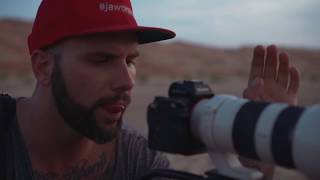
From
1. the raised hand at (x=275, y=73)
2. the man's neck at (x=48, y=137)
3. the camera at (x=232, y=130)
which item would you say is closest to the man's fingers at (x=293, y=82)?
the raised hand at (x=275, y=73)

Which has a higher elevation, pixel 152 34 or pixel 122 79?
pixel 152 34

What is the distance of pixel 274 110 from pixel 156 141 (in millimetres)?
513

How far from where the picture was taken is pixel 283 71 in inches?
97.7

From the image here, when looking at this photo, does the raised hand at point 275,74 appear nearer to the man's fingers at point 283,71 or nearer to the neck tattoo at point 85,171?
the man's fingers at point 283,71

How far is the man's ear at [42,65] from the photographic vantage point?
8.96ft

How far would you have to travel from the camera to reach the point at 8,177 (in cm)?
253

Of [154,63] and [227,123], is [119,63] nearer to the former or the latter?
[227,123]

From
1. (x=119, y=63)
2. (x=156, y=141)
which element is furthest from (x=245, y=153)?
(x=119, y=63)

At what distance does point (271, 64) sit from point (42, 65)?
43.9 inches

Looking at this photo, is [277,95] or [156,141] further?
[277,95]

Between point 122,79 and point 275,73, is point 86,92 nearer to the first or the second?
point 122,79

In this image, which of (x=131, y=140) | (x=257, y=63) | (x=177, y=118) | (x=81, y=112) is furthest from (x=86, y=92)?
(x=257, y=63)

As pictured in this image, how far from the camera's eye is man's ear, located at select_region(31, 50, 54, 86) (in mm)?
2730

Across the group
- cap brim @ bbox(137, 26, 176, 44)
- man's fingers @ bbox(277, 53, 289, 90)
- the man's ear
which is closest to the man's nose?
cap brim @ bbox(137, 26, 176, 44)
